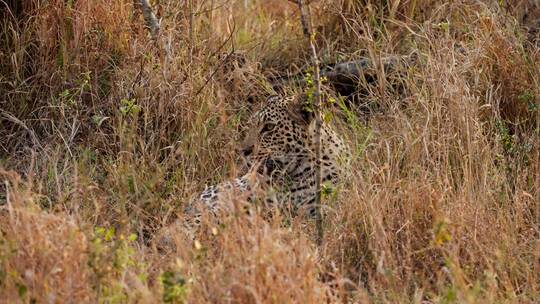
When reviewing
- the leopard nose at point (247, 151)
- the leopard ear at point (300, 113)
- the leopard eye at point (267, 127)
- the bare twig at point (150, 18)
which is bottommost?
the leopard nose at point (247, 151)

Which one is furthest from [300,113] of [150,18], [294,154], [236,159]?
[150,18]

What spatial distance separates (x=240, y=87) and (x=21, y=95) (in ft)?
4.80

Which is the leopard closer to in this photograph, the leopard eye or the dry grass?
the leopard eye

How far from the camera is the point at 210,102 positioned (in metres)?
6.92

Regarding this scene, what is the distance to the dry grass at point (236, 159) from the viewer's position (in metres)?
4.44

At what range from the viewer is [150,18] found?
7.10 metres

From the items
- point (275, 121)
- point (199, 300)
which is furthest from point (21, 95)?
point (199, 300)

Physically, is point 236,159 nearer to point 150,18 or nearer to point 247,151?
point 247,151

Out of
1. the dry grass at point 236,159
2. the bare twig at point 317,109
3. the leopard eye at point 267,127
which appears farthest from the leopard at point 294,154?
the bare twig at point 317,109

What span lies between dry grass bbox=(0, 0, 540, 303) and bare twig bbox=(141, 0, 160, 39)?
3.4 inches

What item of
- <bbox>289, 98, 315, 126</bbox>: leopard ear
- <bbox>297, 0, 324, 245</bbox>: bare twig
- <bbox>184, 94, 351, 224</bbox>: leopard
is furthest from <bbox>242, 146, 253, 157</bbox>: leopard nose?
<bbox>297, 0, 324, 245</bbox>: bare twig

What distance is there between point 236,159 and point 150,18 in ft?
4.10

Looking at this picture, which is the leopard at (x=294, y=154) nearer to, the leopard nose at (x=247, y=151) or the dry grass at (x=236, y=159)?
the leopard nose at (x=247, y=151)

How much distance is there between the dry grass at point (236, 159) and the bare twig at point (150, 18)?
0.09 metres
